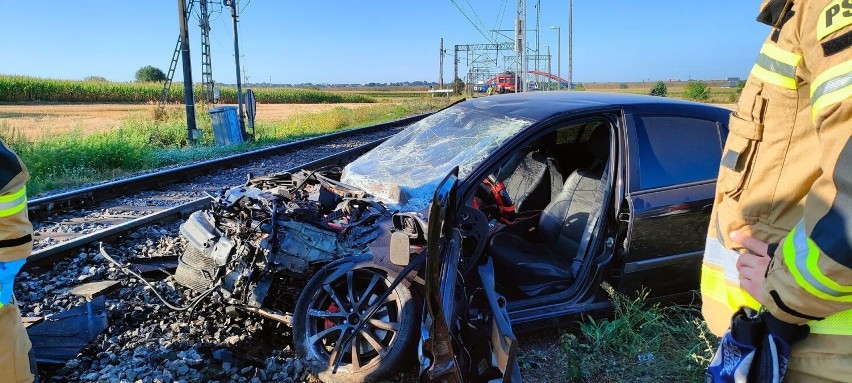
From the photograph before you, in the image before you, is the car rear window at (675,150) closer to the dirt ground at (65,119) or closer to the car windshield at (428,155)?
the car windshield at (428,155)

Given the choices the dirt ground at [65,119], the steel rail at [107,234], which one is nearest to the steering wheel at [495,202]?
the steel rail at [107,234]

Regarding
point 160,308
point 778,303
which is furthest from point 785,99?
point 160,308

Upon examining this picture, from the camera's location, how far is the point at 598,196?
3893mm

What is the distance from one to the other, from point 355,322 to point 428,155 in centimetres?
143

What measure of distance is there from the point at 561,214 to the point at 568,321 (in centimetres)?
94

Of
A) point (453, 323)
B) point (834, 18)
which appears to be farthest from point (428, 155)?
point (834, 18)

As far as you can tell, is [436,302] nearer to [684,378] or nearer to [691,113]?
[684,378]

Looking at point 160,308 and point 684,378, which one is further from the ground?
point 160,308

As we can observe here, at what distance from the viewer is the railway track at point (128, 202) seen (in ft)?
19.1

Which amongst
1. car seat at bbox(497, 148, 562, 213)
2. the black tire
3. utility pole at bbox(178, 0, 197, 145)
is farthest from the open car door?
utility pole at bbox(178, 0, 197, 145)

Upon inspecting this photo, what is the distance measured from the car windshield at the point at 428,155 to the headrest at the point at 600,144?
784 mm

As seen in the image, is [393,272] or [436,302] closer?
[436,302]

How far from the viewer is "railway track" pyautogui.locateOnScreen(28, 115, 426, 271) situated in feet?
19.1

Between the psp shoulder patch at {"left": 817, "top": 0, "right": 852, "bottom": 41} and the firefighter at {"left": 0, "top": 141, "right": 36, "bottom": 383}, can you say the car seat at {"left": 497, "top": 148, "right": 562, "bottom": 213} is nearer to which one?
the psp shoulder patch at {"left": 817, "top": 0, "right": 852, "bottom": 41}
